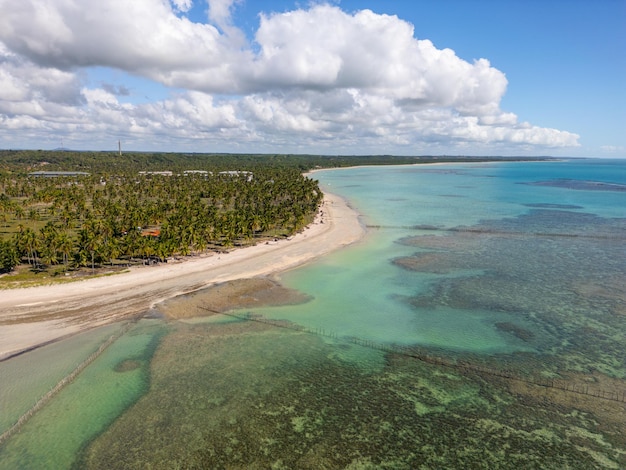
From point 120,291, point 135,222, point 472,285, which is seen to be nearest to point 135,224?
point 135,222

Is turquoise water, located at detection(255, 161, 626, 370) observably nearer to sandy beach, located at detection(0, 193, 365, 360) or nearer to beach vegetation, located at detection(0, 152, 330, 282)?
sandy beach, located at detection(0, 193, 365, 360)

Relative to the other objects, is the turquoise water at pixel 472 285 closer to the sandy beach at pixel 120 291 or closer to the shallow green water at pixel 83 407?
the sandy beach at pixel 120 291

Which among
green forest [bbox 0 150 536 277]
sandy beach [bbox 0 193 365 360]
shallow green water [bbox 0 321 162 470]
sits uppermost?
green forest [bbox 0 150 536 277]

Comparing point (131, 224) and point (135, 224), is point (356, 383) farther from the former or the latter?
point (135, 224)

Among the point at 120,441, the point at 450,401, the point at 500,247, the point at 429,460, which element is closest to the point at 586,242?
the point at 500,247

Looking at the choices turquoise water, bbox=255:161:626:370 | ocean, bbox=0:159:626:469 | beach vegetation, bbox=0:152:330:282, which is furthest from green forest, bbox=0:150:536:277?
ocean, bbox=0:159:626:469

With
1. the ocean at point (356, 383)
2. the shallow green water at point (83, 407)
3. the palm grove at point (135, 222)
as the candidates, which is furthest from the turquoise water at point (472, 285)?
the palm grove at point (135, 222)
